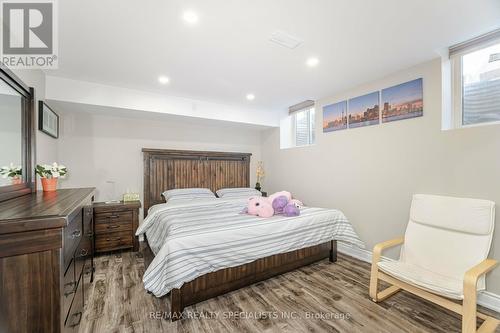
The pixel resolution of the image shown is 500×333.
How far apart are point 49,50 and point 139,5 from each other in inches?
53.2

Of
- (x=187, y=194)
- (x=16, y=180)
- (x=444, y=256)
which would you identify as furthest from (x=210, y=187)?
(x=444, y=256)

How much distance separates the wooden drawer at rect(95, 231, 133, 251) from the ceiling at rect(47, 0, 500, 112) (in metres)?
2.21

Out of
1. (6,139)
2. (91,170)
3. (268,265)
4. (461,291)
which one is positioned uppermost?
(6,139)

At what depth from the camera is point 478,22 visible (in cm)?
187

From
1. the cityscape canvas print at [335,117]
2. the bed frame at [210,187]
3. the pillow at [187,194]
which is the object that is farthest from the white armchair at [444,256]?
the pillow at [187,194]

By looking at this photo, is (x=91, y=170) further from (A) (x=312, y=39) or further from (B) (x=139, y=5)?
(A) (x=312, y=39)

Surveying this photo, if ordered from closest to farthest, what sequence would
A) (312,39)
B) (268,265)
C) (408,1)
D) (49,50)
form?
(408,1), (312,39), (49,50), (268,265)

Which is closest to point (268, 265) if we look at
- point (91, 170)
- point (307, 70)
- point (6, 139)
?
point (307, 70)

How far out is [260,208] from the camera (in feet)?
9.37

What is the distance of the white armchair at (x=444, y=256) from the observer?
1.75 metres

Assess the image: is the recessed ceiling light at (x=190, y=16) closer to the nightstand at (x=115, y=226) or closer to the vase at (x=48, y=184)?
the vase at (x=48, y=184)

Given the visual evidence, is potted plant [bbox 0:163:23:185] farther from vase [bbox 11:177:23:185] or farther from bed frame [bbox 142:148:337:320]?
bed frame [bbox 142:148:337:320]

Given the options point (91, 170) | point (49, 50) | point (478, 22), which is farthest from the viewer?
point (91, 170)

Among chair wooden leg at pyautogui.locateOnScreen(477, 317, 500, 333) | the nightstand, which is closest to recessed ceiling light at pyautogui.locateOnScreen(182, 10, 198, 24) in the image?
the nightstand
